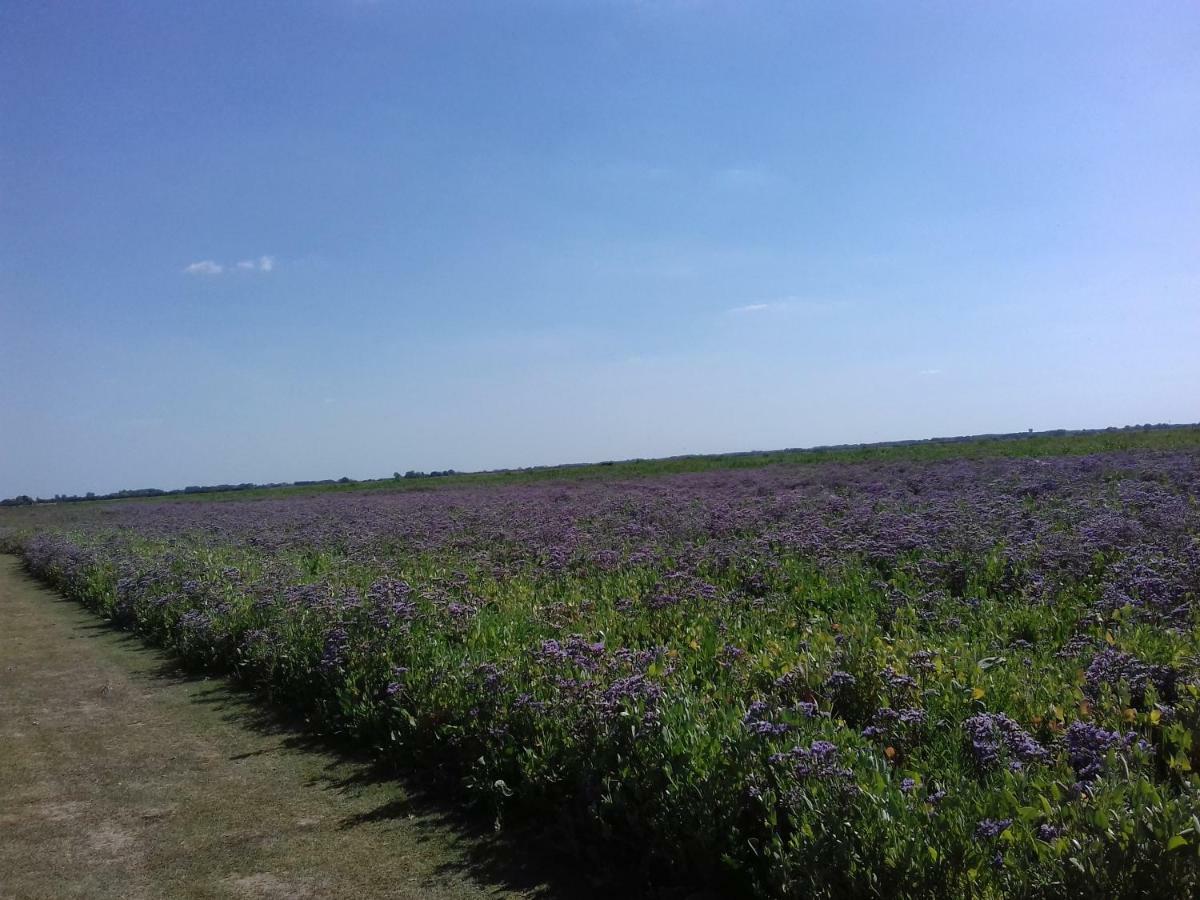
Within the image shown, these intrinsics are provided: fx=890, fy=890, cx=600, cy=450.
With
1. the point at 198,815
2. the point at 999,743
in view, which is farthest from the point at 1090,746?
the point at 198,815

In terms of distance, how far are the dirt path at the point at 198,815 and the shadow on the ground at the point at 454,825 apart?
19 mm

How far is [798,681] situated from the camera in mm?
5906

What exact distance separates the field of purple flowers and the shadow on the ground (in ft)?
0.47

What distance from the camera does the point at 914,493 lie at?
66.9 ft

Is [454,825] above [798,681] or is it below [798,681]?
below

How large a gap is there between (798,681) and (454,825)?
237 centimetres

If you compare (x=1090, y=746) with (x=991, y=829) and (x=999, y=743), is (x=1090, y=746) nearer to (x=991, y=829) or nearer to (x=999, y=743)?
(x=999, y=743)

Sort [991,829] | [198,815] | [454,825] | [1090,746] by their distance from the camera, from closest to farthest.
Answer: [991,829] < [1090,746] < [454,825] < [198,815]

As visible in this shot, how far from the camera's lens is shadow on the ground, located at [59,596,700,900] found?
14.8 feet

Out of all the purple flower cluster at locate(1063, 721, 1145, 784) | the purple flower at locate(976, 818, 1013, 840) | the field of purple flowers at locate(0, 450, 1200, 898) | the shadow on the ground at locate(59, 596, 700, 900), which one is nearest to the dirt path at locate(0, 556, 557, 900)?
the shadow on the ground at locate(59, 596, 700, 900)

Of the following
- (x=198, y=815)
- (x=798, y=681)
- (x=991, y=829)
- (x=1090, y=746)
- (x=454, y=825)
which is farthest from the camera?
(x=798, y=681)

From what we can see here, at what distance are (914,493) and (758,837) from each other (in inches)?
689

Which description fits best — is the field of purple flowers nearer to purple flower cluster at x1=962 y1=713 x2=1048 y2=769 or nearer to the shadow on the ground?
purple flower cluster at x1=962 y1=713 x2=1048 y2=769

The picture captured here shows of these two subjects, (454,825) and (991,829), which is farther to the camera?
(454,825)
